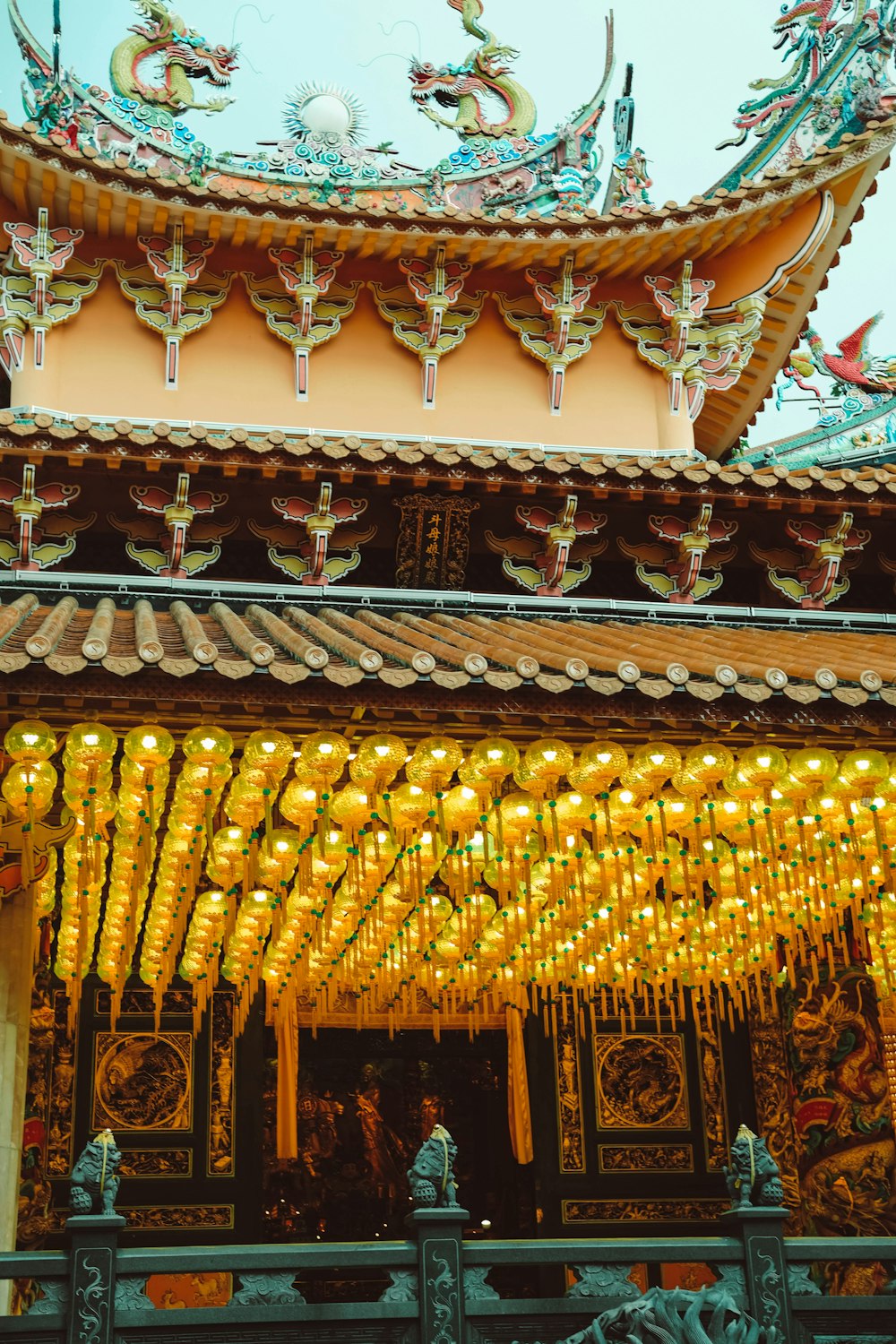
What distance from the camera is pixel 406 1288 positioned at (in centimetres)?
496

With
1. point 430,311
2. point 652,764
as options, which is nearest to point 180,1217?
point 652,764

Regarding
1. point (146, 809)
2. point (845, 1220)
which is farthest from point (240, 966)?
point (845, 1220)

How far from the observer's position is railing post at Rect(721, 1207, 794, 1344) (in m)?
5.09

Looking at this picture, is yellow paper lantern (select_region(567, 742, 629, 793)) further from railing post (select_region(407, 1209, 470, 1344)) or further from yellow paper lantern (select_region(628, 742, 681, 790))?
railing post (select_region(407, 1209, 470, 1344))

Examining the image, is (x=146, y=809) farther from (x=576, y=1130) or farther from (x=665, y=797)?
(x=576, y=1130)

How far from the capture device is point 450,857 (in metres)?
6.56

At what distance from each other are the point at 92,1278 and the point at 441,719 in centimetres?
226

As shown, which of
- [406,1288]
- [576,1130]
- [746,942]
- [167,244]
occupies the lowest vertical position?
[406,1288]

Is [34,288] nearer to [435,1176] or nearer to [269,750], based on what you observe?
[269,750]

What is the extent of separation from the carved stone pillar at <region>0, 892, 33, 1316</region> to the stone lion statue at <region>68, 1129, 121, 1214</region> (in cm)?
193

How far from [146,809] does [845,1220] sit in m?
6.16

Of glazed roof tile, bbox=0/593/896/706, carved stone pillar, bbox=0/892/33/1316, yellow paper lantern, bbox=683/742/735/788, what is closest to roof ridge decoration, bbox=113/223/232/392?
glazed roof tile, bbox=0/593/896/706

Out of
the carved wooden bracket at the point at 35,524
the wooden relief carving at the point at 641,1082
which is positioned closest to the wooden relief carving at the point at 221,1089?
the wooden relief carving at the point at 641,1082

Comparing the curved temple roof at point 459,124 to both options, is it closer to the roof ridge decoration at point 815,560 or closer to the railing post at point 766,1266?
the roof ridge decoration at point 815,560
